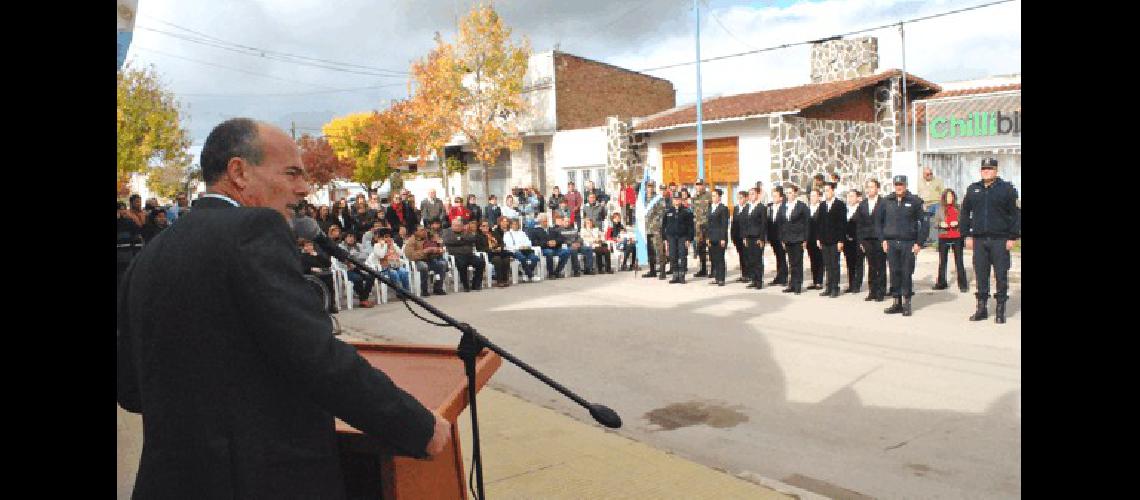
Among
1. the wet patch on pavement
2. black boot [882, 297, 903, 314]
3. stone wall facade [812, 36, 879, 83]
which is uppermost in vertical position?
stone wall facade [812, 36, 879, 83]

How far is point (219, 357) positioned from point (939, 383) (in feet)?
21.0

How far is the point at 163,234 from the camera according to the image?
1.99m

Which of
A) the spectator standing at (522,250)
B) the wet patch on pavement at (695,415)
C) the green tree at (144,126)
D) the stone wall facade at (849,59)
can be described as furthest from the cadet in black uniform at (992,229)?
the green tree at (144,126)

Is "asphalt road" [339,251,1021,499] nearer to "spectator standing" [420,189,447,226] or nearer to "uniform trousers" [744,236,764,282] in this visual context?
"uniform trousers" [744,236,764,282]

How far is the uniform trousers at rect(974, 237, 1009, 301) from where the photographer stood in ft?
32.0

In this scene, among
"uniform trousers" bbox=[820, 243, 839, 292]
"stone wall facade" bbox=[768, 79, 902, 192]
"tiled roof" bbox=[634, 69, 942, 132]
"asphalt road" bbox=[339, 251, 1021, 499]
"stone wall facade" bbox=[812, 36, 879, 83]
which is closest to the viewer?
"asphalt road" bbox=[339, 251, 1021, 499]

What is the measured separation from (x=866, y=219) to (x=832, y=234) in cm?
72

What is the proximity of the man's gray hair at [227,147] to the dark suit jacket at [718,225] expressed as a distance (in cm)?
1263

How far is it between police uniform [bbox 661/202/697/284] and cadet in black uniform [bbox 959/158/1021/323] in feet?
18.8

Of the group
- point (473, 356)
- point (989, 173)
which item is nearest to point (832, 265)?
point (989, 173)

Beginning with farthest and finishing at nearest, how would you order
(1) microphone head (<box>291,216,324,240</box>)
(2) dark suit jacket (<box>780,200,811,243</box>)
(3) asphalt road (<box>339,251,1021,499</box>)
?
(2) dark suit jacket (<box>780,200,811,243</box>)
(3) asphalt road (<box>339,251,1021,499</box>)
(1) microphone head (<box>291,216,324,240</box>)

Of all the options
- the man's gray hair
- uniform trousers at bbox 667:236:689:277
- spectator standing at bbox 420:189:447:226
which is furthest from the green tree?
the man's gray hair
